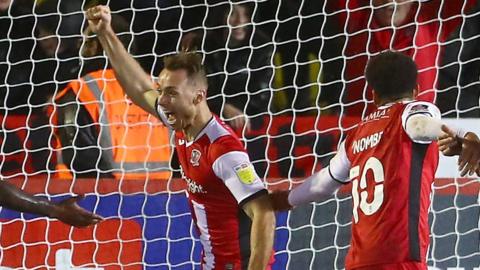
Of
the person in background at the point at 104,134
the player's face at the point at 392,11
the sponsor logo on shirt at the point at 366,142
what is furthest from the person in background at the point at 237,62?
the sponsor logo on shirt at the point at 366,142

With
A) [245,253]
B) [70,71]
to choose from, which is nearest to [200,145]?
[245,253]

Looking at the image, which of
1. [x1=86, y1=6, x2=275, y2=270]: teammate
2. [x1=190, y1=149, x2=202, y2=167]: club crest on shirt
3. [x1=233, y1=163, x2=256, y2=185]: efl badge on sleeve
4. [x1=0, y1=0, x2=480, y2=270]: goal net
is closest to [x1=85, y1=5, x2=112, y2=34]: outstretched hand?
[x1=86, y1=6, x2=275, y2=270]: teammate

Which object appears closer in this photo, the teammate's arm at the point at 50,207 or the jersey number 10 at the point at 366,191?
the jersey number 10 at the point at 366,191

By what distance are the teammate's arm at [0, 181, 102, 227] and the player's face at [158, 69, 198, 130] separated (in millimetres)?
410

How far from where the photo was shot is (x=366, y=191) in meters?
3.24

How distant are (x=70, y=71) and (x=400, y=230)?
2.32 meters

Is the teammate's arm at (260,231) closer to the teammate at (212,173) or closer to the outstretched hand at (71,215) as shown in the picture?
the teammate at (212,173)

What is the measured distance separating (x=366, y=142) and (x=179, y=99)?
27.5 inches

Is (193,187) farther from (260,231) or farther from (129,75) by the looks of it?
(129,75)

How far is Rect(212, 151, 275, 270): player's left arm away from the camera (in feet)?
11.3

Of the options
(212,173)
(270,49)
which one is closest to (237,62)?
(270,49)

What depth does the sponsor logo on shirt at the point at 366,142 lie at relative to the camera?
324 centimetres

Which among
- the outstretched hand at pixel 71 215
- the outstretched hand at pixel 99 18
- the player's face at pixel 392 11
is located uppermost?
the player's face at pixel 392 11

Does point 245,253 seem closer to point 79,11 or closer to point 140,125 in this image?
point 140,125
